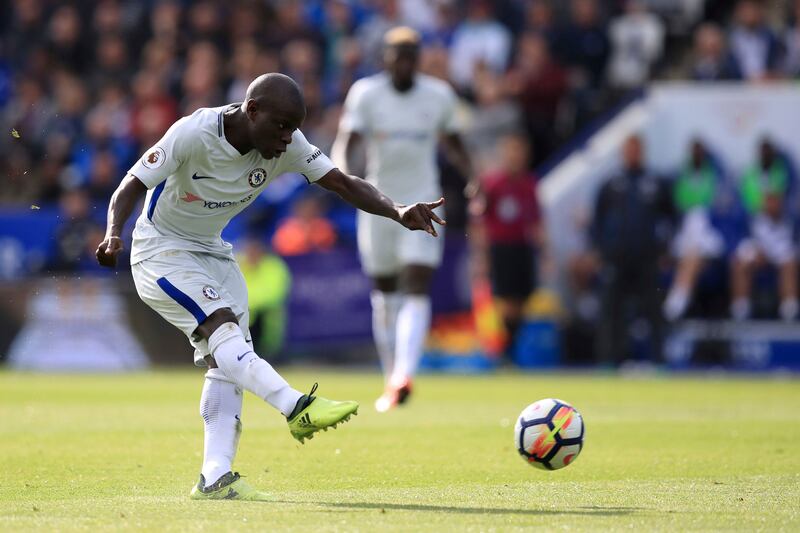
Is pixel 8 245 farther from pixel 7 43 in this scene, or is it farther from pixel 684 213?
pixel 684 213

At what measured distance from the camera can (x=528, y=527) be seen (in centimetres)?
589

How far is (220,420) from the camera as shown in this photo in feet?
23.5

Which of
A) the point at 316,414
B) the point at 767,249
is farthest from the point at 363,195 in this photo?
the point at 767,249

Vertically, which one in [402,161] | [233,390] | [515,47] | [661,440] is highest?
[515,47]

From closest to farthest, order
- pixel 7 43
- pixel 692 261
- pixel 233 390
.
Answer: pixel 233 390 < pixel 692 261 < pixel 7 43

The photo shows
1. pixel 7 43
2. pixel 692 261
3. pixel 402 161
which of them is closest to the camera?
pixel 402 161

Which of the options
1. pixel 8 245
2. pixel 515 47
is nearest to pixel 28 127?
pixel 8 245

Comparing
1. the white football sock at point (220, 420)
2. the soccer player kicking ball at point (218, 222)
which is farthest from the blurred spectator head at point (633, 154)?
the white football sock at point (220, 420)

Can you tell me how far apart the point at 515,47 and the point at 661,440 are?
1268cm

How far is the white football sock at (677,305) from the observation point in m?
18.9

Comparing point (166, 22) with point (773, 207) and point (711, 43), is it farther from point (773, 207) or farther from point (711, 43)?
point (773, 207)

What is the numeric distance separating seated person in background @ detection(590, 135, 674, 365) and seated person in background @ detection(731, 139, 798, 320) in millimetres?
1097

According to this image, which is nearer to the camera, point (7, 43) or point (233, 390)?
point (233, 390)

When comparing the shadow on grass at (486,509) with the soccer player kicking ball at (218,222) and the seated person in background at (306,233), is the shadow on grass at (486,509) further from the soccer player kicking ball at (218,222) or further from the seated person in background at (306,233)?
the seated person in background at (306,233)
